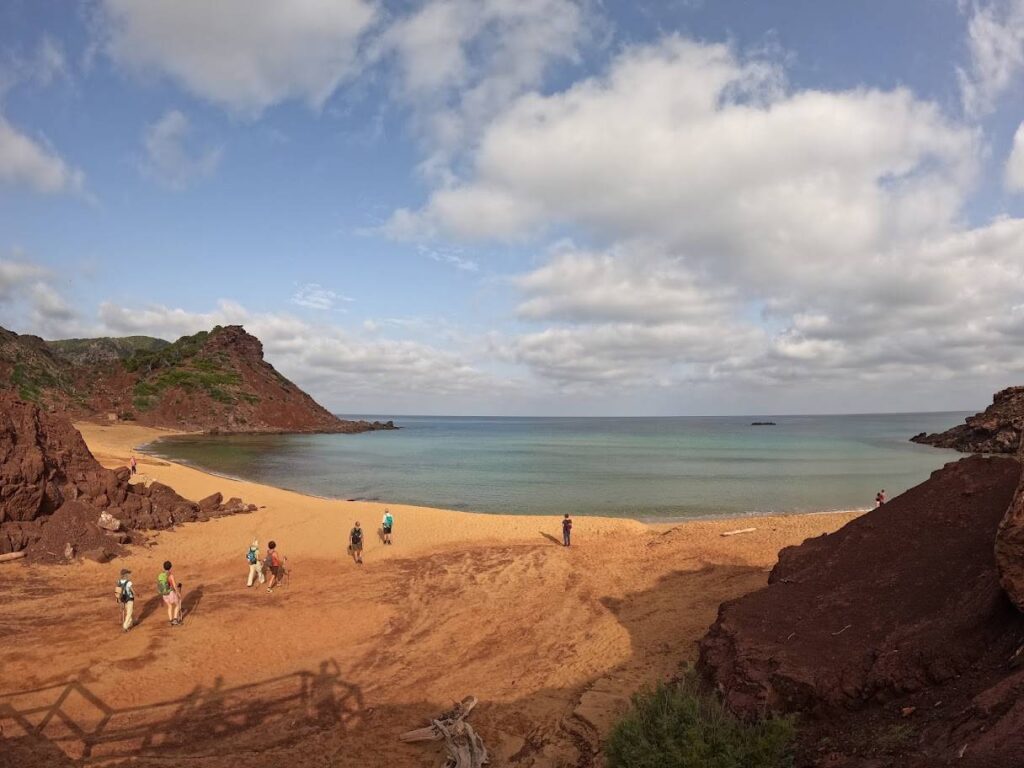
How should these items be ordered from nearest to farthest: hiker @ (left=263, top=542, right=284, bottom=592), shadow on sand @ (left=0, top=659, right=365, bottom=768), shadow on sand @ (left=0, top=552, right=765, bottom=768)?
1. shadow on sand @ (left=0, top=552, right=765, bottom=768)
2. shadow on sand @ (left=0, top=659, right=365, bottom=768)
3. hiker @ (left=263, top=542, right=284, bottom=592)

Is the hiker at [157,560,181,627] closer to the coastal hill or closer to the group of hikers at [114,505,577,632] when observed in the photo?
the group of hikers at [114,505,577,632]

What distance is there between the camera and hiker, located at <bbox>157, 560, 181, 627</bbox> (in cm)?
1503

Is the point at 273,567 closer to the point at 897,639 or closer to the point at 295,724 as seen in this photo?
the point at 295,724

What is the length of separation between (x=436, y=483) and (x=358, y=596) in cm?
3410

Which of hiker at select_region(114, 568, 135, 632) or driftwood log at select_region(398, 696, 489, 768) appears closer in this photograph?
driftwood log at select_region(398, 696, 489, 768)

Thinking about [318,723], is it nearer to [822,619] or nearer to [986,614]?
[822,619]

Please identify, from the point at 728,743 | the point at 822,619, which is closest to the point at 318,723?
the point at 728,743

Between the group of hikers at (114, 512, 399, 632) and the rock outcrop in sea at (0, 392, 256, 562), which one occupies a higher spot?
the rock outcrop in sea at (0, 392, 256, 562)

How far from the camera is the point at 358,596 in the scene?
60.3 feet

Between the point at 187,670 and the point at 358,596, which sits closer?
the point at 187,670

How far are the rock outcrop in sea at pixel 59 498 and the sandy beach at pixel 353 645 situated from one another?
1164 mm

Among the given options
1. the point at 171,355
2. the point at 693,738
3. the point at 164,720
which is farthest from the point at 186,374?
the point at 693,738

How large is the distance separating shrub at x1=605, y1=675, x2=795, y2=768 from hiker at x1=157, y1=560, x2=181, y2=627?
12286 mm

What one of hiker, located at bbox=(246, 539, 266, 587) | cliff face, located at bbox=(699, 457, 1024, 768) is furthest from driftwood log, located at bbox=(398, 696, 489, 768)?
hiker, located at bbox=(246, 539, 266, 587)
